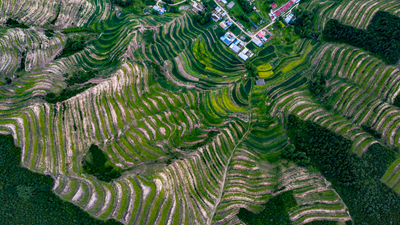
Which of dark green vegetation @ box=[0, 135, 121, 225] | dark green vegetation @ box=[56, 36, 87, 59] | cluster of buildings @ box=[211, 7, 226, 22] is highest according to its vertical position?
cluster of buildings @ box=[211, 7, 226, 22]

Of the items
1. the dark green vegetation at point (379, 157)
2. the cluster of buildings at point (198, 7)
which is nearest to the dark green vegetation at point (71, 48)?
the cluster of buildings at point (198, 7)

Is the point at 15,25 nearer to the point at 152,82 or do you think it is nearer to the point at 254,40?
the point at 152,82

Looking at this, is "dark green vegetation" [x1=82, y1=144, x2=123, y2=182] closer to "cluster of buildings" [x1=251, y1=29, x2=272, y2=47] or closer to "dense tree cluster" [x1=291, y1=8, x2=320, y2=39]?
"cluster of buildings" [x1=251, y1=29, x2=272, y2=47]

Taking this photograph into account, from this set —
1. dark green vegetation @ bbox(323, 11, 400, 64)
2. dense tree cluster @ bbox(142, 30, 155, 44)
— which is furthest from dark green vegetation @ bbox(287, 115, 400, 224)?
dense tree cluster @ bbox(142, 30, 155, 44)

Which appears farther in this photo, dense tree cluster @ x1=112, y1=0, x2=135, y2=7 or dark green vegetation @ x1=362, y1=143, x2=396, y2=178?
dense tree cluster @ x1=112, y1=0, x2=135, y2=7

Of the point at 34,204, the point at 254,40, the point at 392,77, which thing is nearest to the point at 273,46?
the point at 254,40

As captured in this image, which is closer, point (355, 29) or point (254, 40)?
point (355, 29)

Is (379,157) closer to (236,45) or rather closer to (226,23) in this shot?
(236,45)
